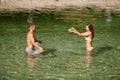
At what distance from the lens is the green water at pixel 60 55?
15266mm

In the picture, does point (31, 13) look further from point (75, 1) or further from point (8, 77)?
point (8, 77)

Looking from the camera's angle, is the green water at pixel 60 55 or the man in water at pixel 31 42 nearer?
the green water at pixel 60 55

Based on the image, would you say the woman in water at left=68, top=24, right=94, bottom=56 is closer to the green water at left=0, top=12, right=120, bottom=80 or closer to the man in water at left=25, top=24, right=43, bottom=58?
the green water at left=0, top=12, right=120, bottom=80

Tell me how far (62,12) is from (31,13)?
11.5 ft

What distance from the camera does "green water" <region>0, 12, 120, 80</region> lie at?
50.1 feet

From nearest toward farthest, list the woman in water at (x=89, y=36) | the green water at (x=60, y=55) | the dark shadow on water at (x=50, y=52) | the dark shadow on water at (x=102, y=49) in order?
the green water at (x=60, y=55) < the woman in water at (x=89, y=36) < the dark shadow on water at (x=50, y=52) < the dark shadow on water at (x=102, y=49)

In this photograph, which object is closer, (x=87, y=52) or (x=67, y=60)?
(x=67, y=60)

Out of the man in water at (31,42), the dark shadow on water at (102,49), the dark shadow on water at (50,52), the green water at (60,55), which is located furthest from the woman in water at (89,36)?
the man in water at (31,42)

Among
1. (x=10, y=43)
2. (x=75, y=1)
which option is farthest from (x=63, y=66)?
(x=75, y=1)

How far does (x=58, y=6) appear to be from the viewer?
46.8m

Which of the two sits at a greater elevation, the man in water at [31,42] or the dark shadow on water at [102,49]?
the man in water at [31,42]

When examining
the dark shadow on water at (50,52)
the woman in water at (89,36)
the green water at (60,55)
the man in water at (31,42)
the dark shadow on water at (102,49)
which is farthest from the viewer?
the dark shadow on water at (102,49)

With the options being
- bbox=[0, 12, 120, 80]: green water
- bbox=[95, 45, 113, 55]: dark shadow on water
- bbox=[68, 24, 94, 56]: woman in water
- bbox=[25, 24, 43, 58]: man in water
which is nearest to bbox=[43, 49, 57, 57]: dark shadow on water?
bbox=[0, 12, 120, 80]: green water

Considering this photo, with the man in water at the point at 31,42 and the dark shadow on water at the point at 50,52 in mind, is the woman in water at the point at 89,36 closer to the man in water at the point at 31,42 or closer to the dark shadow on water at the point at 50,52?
the dark shadow on water at the point at 50,52
